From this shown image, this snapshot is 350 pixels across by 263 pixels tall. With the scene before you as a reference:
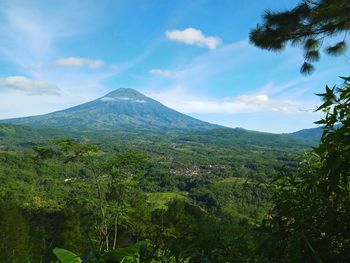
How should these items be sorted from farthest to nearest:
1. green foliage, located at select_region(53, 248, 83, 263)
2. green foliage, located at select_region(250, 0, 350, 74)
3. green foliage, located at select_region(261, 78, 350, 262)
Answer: green foliage, located at select_region(250, 0, 350, 74) < green foliage, located at select_region(53, 248, 83, 263) < green foliage, located at select_region(261, 78, 350, 262)

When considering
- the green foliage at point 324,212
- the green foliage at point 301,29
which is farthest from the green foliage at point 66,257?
the green foliage at point 301,29

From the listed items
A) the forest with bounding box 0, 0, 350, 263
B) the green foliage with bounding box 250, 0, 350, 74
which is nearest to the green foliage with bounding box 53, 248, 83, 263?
the forest with bounding box 0, 0, 350, 263

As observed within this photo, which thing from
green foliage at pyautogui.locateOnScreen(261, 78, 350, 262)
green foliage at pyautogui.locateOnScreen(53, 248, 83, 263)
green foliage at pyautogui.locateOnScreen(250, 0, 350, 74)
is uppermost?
green foliage at pyautogui.locateOnScreen(250, 0, 350, 74)

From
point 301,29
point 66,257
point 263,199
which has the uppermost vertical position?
point 301,29

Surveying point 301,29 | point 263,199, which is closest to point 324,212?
point 263,199

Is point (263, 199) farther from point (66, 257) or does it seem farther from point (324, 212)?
point (66, 257)

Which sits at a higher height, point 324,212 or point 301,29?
point 301,29

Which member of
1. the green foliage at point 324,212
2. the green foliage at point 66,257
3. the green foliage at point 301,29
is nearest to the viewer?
the green foliage at point 324,212

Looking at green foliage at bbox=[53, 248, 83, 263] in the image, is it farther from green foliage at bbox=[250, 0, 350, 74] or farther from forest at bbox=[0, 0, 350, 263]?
green foliage at bbox=[250, 0, 350, 74]

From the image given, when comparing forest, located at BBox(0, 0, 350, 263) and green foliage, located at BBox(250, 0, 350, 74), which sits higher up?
green foliage, located at BBox(250, 0, 350, 74)

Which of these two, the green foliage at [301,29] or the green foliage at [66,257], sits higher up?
the green foliage at [301,29]

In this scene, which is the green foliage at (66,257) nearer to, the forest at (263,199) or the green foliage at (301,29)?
the forest at (263,199)

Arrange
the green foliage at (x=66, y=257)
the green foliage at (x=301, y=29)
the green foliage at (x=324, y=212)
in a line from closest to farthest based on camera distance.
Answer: the green foliage at (x=324, y=212) < the green foliage at (x=66, y=257) < the green foliage at (x=301, y=29)

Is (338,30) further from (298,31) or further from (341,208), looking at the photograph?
(341,208)
